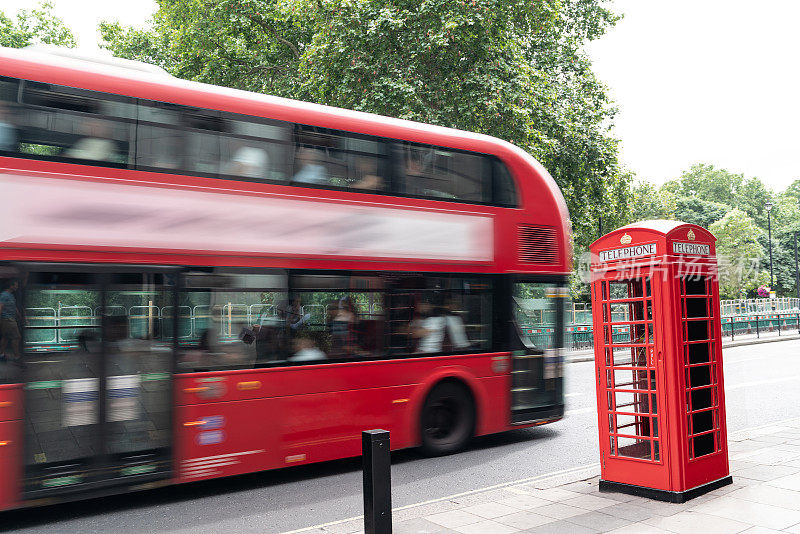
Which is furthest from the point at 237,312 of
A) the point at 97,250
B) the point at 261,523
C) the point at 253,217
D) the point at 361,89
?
the point at 361,89

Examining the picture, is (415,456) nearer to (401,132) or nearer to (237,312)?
(237,312)

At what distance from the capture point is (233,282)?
6176 mm

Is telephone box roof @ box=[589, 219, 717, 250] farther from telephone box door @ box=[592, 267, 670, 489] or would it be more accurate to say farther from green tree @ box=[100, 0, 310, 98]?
green tree @ box=[100, 0, 310, 98]

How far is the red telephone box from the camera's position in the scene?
5.32 meters

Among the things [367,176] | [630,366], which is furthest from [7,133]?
[630,366]

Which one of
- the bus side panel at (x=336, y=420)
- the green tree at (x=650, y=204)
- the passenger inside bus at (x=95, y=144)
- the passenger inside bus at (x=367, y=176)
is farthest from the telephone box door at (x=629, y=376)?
the green tree at (x=650, y=204)

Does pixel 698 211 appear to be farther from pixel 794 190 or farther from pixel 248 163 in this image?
pixel 248 163

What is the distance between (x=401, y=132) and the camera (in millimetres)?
7469

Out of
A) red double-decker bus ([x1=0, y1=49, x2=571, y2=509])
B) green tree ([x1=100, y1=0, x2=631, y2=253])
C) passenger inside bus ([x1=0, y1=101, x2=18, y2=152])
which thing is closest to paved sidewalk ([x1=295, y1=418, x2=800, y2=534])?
red double-decker bus ([x1=0, y1=49, x2=571, y2=509])

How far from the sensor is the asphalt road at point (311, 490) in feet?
17.9

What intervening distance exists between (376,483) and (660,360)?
2.55 metres

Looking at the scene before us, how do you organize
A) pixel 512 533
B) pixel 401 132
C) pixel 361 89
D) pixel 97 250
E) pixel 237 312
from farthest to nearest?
pixel 361 89 < pixel 401 132 < pixel 237 312 < pixel 97 250 < pixel 512 533

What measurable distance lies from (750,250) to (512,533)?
6537 cm

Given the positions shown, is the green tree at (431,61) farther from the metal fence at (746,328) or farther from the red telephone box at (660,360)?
the red telephone box at (660,360)
